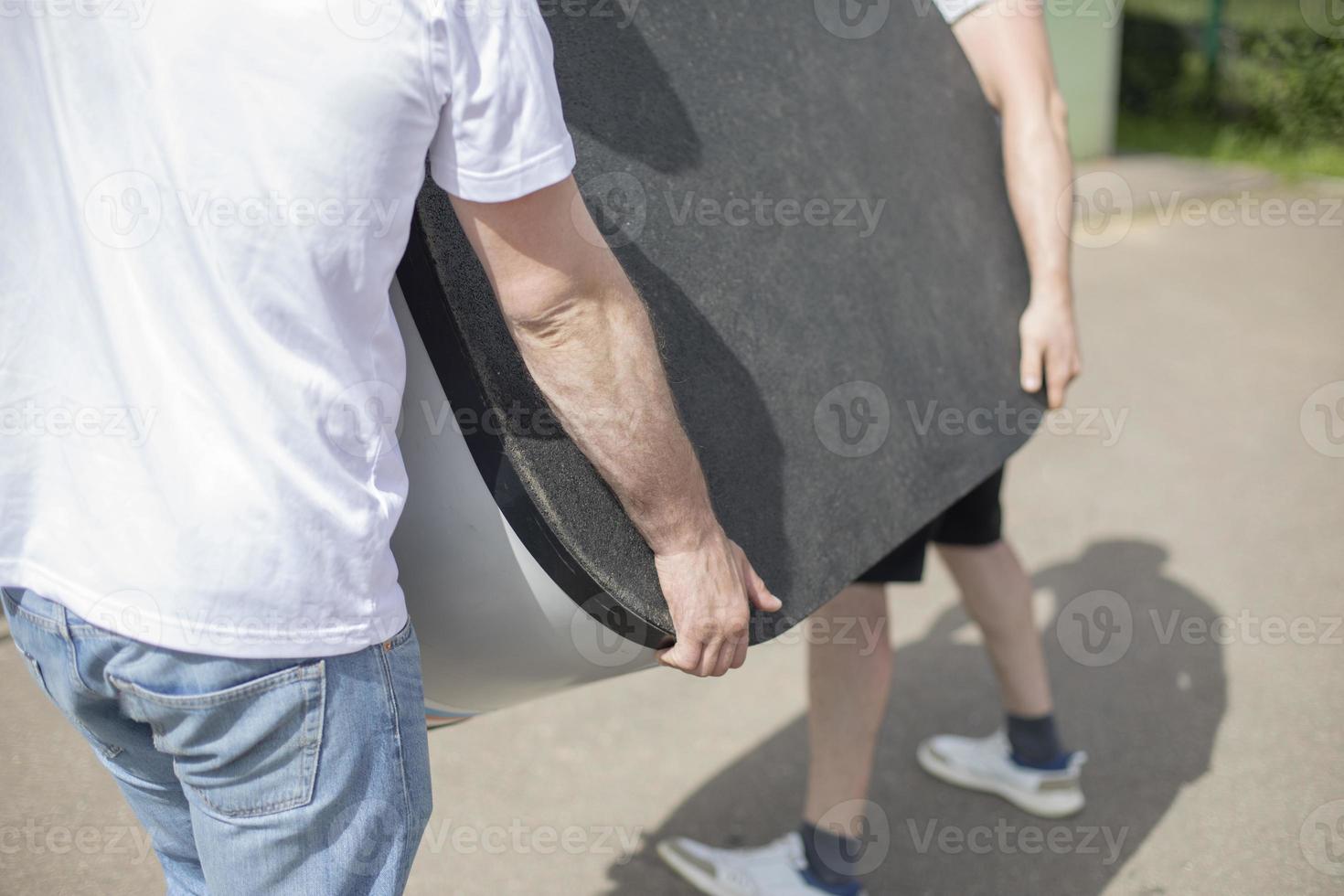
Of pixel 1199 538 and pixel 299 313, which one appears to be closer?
pixel 299 313

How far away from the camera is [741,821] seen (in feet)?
8.83

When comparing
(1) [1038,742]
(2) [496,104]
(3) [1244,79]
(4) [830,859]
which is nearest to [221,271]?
(2) [496,104]

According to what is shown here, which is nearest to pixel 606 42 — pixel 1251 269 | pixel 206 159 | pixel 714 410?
pixel 714 410

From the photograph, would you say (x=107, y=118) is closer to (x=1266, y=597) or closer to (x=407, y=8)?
(x=407, y=8)

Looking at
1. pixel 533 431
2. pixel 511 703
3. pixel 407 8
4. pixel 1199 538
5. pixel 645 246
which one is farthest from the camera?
pixel 1199 538

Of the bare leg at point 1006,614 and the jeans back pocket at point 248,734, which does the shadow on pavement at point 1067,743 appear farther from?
the jeans back pocket at point 248,734

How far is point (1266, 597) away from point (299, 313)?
317 centimetres

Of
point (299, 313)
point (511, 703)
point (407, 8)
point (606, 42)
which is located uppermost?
point (407, 8)

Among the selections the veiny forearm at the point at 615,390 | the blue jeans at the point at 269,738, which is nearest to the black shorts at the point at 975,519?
the veiny forearm at the point at 615,390

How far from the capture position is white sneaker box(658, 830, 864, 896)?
2.37 meters

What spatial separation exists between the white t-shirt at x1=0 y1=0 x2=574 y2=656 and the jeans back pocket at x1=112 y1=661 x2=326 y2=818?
48 millimetres

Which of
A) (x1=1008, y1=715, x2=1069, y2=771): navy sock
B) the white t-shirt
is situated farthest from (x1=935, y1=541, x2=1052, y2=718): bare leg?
the white t-shirt

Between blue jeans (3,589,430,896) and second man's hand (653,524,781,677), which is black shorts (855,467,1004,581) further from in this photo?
blue jeans (3,589,430,896)

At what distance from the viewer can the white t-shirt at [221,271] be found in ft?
3.56
